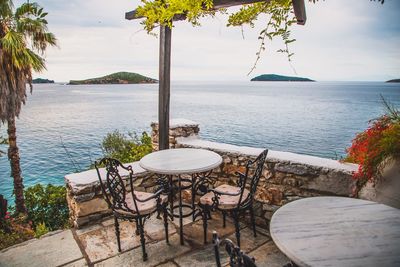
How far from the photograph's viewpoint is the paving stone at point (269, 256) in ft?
7.56

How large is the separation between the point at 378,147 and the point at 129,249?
252 cm

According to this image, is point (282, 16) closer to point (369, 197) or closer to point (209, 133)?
point (369, 197)

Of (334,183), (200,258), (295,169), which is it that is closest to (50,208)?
(200,258)

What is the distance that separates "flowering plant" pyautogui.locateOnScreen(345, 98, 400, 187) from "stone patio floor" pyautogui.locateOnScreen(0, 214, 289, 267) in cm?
112

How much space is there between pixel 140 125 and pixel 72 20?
47.7 feet

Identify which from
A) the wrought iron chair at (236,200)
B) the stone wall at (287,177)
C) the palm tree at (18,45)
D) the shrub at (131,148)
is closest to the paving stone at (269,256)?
the wrought iron chair at (236,200)

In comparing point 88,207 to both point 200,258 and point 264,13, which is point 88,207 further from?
point 264,13

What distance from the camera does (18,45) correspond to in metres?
5.95

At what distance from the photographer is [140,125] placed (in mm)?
33750

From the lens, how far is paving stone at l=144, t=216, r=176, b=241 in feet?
9.11

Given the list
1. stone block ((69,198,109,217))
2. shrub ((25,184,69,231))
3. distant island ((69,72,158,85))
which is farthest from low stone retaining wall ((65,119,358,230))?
distant island ((69,72,158,85))

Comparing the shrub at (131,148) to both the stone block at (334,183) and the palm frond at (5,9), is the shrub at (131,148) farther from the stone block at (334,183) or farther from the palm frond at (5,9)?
the palm frond at (5,9)

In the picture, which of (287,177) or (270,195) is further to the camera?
(270,195)

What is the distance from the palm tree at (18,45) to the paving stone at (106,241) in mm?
5517
